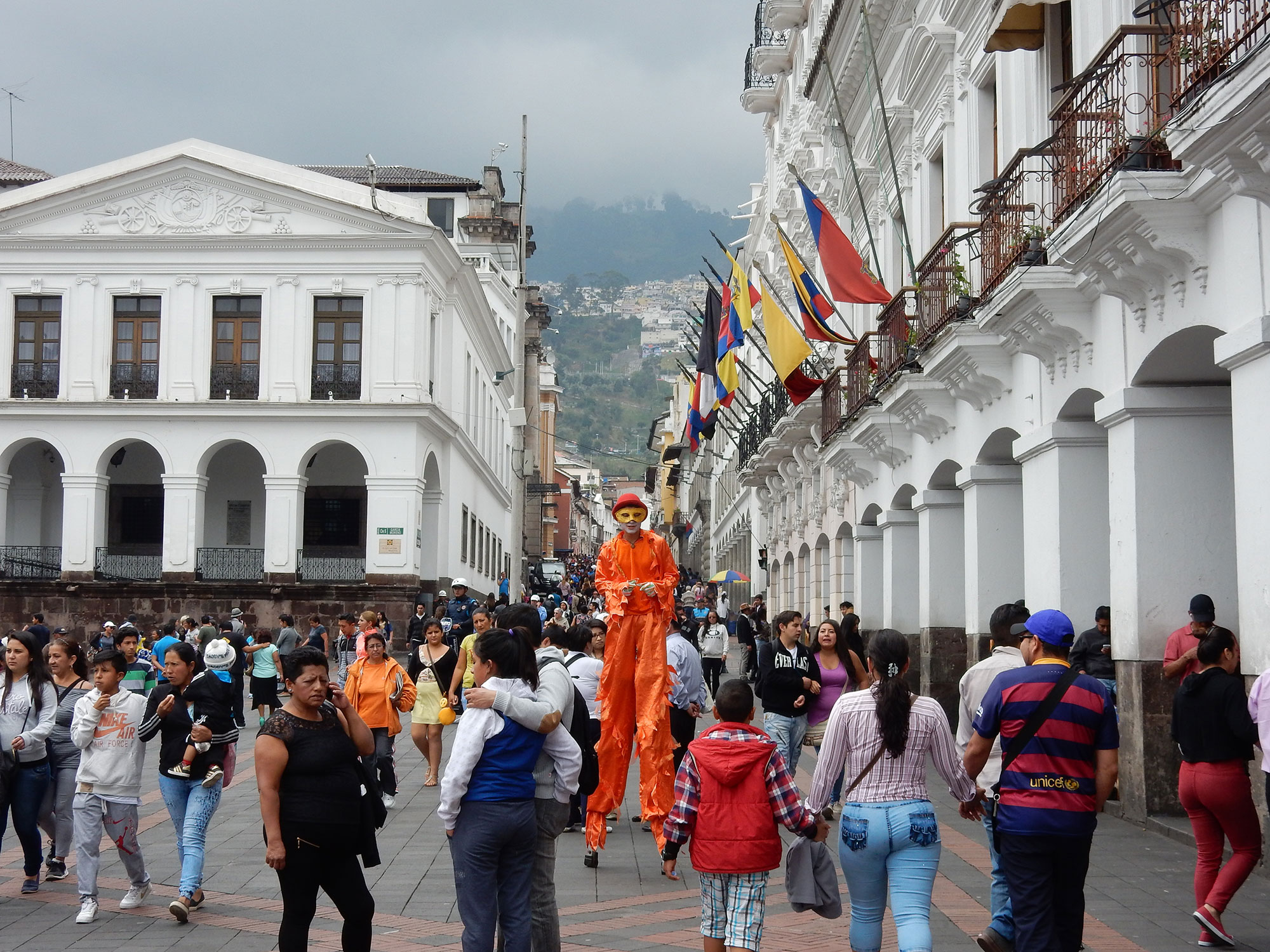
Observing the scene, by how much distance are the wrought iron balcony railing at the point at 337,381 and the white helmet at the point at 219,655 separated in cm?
2027

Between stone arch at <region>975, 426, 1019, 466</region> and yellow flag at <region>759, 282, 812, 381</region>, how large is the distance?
16.4 feet

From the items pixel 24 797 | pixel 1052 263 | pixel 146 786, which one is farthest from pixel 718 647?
pixel 24 797

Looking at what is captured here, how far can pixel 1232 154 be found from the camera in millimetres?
8602

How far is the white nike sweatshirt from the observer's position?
29.0 ft

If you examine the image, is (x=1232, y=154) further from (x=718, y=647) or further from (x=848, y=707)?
(x=718, y=647)

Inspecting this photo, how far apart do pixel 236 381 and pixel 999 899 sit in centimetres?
3322

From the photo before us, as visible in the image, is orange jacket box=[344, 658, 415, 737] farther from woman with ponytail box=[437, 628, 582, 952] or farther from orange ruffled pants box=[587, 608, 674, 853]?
woman with ponytail box=[437, 628, 582, 952]

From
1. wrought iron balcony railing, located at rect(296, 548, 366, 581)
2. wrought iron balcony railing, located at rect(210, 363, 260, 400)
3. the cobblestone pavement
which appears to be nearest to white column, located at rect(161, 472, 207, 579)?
wrought iron balcony railing, located at rect(210, 363, 260, 400)

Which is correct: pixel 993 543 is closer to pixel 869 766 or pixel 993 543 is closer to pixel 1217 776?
pixel 1217 776

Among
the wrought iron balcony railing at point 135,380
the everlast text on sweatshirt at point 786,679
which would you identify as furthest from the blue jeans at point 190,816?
the wrought iron balcony railing at point 135,380

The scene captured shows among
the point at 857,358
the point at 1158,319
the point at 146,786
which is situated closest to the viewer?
the point at 1158,319

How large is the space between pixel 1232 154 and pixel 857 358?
12.6m

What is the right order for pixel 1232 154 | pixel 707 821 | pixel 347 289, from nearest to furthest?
pixel 707 821 < pixel 1232 154 < pixel 347 289

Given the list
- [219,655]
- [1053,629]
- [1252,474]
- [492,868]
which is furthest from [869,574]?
[492,868]
